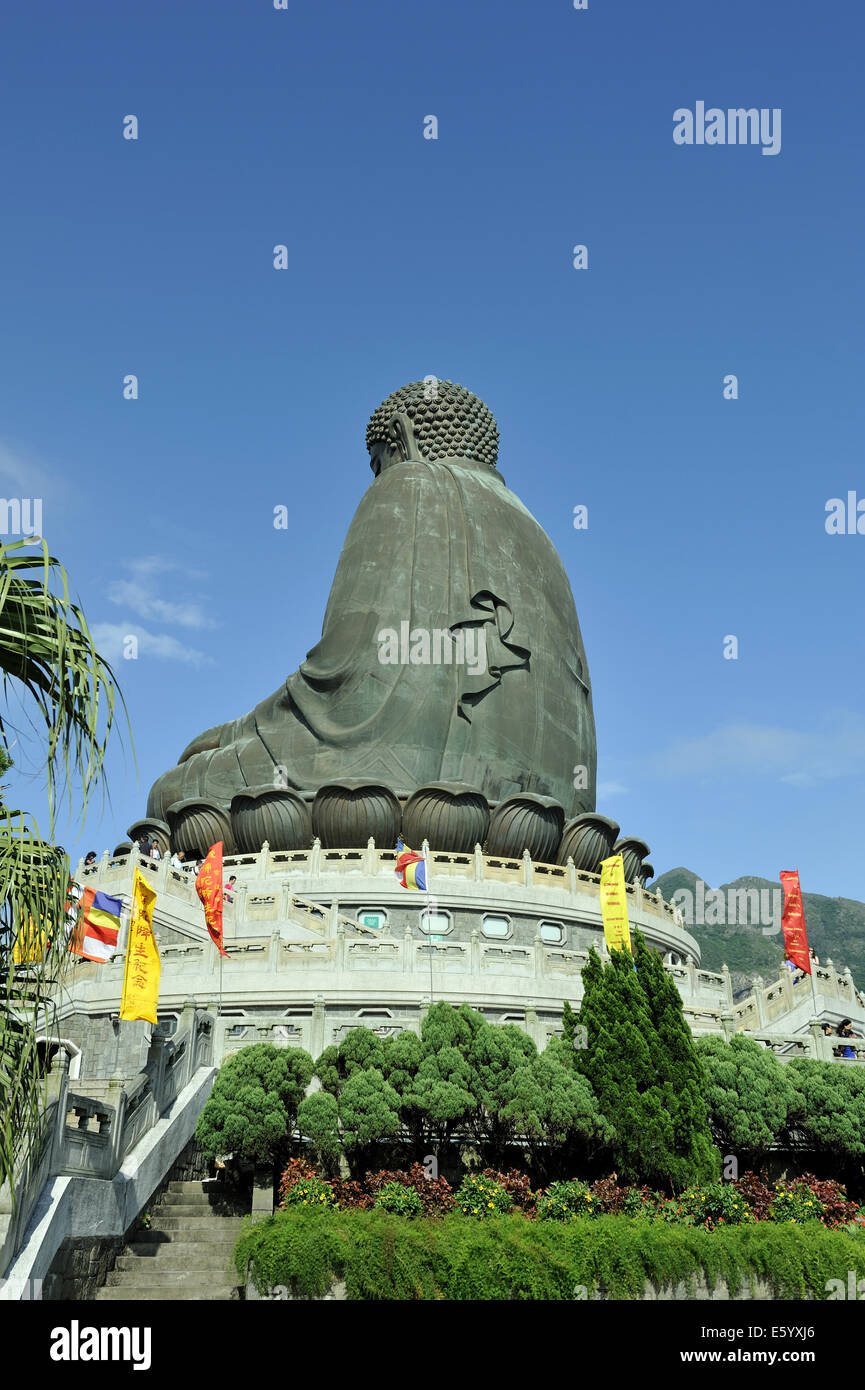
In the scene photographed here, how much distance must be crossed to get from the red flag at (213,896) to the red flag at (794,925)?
998 centimetres

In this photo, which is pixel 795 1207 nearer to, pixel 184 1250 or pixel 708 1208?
pixel 708 1208

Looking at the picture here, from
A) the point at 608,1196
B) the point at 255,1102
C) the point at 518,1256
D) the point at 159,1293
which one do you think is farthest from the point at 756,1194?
the point at 159,1293

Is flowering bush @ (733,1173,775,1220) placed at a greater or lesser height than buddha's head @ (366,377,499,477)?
lesser

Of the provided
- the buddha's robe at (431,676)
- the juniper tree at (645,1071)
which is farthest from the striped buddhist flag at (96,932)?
the buddha's robe at (431,676)

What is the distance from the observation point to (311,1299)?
10.4 meters

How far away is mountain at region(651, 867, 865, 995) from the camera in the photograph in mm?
88562

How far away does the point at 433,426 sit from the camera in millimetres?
39625

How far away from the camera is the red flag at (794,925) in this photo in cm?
2195

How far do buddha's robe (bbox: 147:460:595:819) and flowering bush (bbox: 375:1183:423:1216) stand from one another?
18.3m

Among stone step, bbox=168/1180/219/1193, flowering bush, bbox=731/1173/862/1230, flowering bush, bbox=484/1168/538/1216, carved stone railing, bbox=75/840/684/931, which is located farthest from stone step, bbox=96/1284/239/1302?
carved stone railing, bbox=75/840/684/931

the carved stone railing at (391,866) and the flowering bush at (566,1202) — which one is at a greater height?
the carved stone railing at (391,866)

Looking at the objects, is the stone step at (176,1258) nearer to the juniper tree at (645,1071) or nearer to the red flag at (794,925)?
the juniper tree at (645,1071)

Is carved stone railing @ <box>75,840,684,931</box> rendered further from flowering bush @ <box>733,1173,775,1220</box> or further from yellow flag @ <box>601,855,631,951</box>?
flowering bush @ <box>733,1173,775,1220</box>

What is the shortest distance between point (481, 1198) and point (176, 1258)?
3.01 meters
